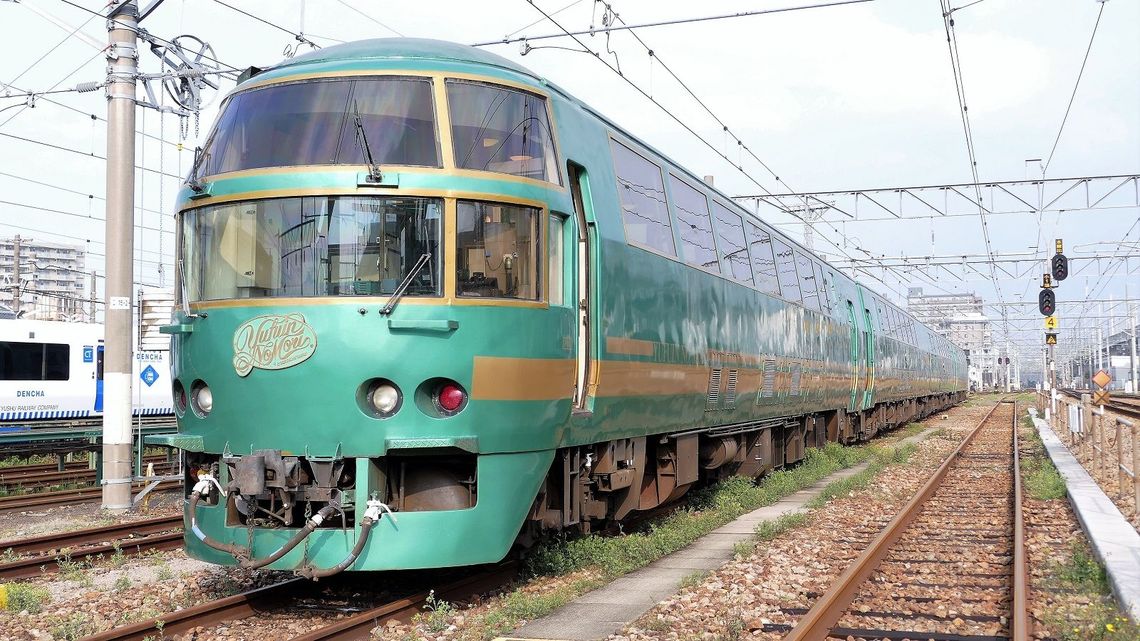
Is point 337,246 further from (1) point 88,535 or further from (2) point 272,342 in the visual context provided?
(1) point 88,535

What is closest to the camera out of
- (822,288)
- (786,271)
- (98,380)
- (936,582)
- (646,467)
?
(936,582)

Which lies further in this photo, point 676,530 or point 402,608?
point 676,530

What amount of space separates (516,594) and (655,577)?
A: 1.47 m

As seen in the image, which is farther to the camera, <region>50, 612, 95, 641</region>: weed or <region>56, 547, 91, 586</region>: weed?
<region>56, 547, 91, 586</region>: weed

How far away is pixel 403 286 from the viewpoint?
6707 millimetres

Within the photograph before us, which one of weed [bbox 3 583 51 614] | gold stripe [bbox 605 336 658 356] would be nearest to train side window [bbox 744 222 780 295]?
gold stripe [bbox 605 336 658 356]

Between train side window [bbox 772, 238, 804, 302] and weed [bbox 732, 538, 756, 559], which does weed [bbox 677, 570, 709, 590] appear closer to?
weed [bbox 732, 538, 756, 559]

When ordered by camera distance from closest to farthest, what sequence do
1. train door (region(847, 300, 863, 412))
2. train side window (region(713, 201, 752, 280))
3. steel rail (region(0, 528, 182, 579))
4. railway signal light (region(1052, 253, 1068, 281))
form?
steel rail (region(0, 528, 182, 579)) < train side window (region(713, 201, 752, 280)) < train door (region(847, 300, 863, 412)) < railway signal light (region(1052, 253, 1068, 281))

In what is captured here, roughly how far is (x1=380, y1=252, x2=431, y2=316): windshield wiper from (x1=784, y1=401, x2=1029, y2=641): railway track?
120 inches

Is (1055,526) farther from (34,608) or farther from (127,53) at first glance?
(127,53)

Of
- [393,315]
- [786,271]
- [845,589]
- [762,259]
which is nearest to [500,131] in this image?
[393,315]

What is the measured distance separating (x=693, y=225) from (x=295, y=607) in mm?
5495

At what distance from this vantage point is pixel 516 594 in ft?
24.5

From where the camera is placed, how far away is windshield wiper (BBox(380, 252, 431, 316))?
6.64 meters
